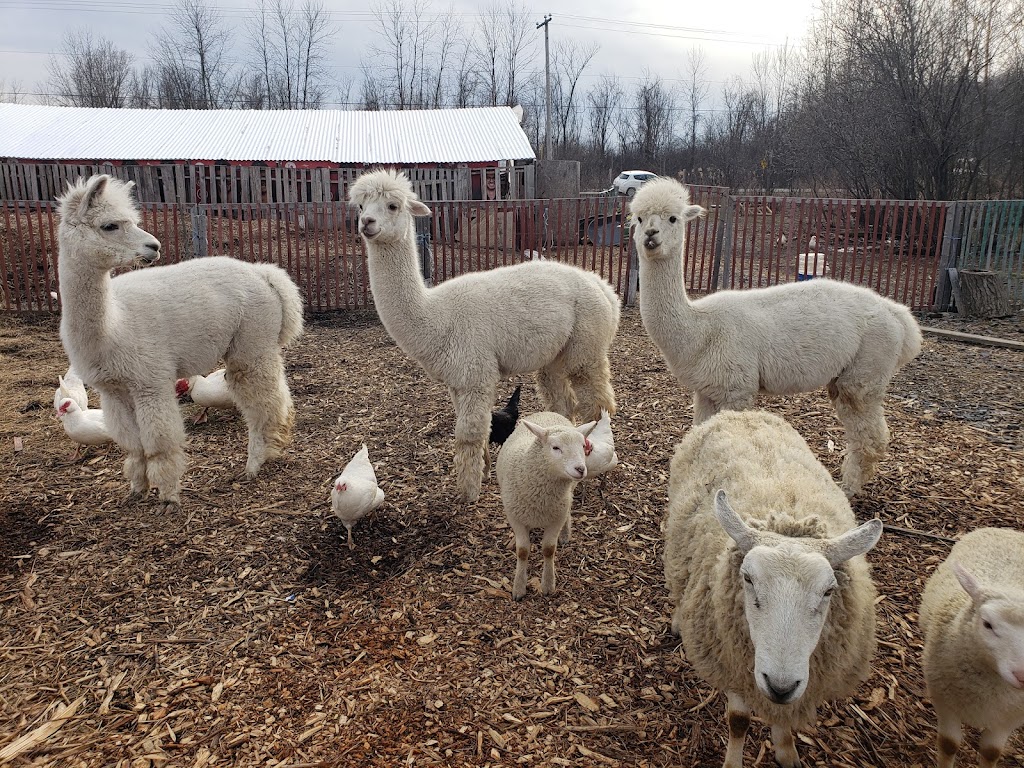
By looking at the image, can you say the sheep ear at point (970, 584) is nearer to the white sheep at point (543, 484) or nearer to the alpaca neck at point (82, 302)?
the white sheep at point (543, 484)

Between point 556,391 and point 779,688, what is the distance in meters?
4.08

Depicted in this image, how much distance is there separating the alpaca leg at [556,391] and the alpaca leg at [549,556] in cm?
213

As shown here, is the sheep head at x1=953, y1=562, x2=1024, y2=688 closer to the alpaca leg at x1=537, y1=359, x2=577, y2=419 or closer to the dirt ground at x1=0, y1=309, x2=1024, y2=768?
the dirt ground at x1=0, y1=309, x2=1024, y2=768

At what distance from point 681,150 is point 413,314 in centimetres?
5230

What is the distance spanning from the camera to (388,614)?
381 cm

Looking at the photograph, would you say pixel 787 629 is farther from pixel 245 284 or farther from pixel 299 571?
pixel 245 284

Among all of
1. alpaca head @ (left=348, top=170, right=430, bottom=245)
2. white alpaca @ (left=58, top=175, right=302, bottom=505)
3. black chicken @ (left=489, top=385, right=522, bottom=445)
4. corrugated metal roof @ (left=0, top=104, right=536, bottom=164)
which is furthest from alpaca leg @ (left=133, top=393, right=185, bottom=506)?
corrugated metal roof @ (left=0, top=104, right=536, bottom=164)

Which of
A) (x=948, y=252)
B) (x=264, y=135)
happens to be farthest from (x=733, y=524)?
(x=264, y=135)

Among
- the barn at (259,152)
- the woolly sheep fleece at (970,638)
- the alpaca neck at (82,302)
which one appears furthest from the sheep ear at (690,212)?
the barn at (259,152)

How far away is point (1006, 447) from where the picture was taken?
566cm

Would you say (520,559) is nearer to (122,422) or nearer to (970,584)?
(970,584)

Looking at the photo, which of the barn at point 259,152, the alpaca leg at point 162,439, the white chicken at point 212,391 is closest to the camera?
the alpaca leg at point 162,439

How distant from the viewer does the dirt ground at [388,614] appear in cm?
292

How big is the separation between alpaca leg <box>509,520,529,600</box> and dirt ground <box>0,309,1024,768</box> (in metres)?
0.09
